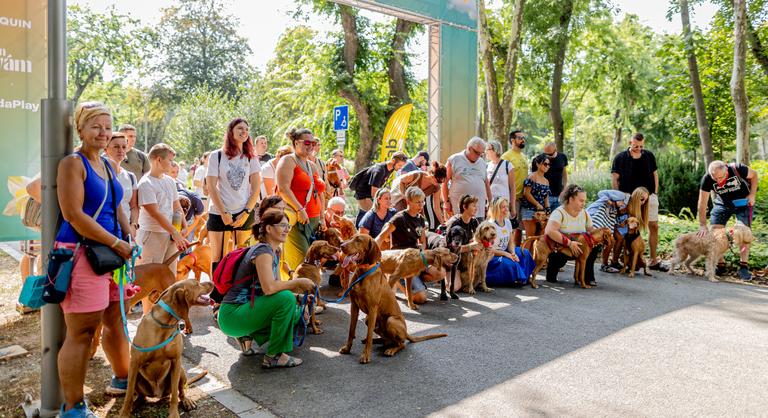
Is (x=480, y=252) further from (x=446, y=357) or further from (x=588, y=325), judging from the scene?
(x=446, y=357)

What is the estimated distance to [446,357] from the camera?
4.71m

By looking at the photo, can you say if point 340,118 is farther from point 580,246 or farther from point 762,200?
point 762,200

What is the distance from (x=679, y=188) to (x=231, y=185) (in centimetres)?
1464

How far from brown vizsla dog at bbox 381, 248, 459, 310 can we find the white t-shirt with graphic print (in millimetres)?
1588

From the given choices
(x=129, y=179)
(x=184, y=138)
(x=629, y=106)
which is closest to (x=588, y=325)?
(x=129, y=179)

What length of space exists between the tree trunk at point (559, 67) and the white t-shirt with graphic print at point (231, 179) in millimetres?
14257

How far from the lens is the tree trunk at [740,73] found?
11.7 m

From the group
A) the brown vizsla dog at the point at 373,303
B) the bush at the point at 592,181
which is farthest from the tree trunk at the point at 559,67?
the brown vizsla dog at the point at 373,303

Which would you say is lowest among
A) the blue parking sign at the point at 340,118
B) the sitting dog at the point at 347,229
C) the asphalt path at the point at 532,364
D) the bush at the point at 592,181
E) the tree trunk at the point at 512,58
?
the asphalt path at the point at 532,364

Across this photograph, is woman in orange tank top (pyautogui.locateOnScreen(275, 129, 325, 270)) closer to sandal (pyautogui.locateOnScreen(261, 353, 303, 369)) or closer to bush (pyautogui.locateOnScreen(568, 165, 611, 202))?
sandal (pyautogui.locateOnScreen(261, 353, 303, 369))

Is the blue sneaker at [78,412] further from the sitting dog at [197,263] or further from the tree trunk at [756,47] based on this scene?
the tree trunk at [756,47]

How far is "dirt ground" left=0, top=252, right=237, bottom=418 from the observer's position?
11.7 feet

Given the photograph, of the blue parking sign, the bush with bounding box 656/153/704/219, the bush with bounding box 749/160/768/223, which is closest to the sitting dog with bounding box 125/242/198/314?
the blue parking sign

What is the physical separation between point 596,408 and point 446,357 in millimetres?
1339
